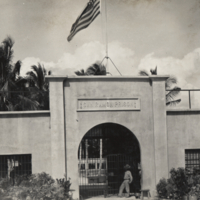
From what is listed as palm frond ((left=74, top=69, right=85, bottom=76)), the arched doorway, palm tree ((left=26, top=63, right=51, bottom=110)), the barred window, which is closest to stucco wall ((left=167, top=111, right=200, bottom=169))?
the arched doorway

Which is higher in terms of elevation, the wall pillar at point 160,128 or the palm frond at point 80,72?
the palm frond at point 80,72

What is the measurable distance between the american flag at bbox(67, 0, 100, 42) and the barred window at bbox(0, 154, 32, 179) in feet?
20.6

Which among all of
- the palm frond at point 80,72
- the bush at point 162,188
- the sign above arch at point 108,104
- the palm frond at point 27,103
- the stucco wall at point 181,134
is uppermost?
the palm frond at point 80,72

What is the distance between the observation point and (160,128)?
16359mm

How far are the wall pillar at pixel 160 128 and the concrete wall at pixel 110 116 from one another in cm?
19

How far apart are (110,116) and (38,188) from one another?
4.43 m

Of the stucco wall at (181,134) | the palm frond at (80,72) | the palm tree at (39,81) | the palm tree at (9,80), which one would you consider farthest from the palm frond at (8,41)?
the stucco wall at (181,134)

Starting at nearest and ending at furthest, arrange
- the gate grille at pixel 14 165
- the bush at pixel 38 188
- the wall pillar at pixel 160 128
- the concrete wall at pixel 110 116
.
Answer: the bush at pixel 38 188
the gate grille at pixel 14 165
the concrete wall at pixel 110 116
the wall pillar at pixel 160 128

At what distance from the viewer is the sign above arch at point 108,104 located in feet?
52.5

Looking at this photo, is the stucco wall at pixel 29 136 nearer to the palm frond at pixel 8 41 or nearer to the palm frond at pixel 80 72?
the palm frond at pixel 8 41

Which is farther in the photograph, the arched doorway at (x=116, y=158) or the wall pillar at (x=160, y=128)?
the arched doorway at (x=116, y=158)

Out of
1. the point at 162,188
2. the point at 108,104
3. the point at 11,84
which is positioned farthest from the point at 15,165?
the point at 11,84

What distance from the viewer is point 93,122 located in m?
16.0

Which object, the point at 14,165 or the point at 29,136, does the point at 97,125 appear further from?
the point at 14,165
